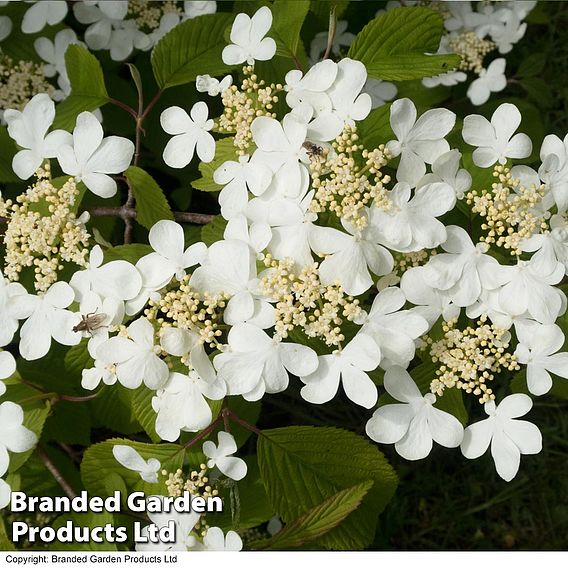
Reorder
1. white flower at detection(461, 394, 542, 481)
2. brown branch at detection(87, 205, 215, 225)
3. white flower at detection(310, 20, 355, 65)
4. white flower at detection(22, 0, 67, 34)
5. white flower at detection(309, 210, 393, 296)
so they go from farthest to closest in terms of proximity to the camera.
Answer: white flower at detection(310, 20, 355, 65)
white flower at detection(22, 0, 67, 34)
brown branch at detection(87, 205, 215, 225)
white flower at detection(461, 394, 542, 481)
white flower at detection(309, 210, 393, 296)

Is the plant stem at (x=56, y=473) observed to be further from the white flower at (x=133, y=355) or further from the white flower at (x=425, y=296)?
the white flower at (x=425, y=296)

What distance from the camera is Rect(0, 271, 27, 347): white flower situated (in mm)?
826

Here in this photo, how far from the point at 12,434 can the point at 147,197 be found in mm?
351

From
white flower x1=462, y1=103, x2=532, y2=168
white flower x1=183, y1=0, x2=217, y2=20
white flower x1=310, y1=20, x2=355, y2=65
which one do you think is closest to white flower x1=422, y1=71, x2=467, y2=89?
white flower x1=310, y1=20, x2=355, y2=65

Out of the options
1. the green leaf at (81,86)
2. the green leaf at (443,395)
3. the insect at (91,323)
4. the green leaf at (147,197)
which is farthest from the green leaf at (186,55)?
the green leaf at (443,395)

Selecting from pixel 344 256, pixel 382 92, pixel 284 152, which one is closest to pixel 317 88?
pixel 284 152

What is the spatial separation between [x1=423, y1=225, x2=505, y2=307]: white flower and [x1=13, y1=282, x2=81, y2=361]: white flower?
1.39 ft

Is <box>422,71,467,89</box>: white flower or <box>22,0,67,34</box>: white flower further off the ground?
<box>22,0,67,34</box>: white flower

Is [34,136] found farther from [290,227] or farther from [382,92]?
[382,92]

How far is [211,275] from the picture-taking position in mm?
773

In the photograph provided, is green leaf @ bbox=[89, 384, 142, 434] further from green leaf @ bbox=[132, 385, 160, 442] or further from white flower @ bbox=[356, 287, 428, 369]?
white flower @ bbox=[356, 287, 428, 369]

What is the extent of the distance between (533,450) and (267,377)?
35 centimetres

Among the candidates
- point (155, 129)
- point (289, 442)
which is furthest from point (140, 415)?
point (155, 129)

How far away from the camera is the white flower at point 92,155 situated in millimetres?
850
